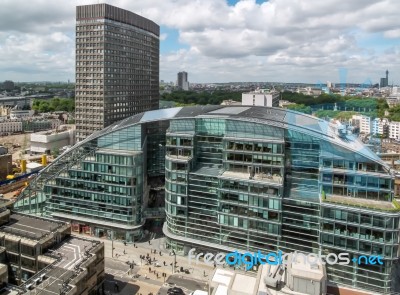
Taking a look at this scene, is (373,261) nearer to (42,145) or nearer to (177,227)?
(177,227)

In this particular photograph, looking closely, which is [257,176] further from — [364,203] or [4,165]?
[4,165]

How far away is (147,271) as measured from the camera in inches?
2502

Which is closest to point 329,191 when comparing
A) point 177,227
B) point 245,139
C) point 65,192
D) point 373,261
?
point 373,261

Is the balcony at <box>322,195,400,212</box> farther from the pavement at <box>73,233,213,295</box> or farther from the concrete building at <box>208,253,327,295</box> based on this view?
the pavement at <box>73,233,213,295</box>

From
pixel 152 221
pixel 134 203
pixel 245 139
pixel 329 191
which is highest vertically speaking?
pixel 245 139

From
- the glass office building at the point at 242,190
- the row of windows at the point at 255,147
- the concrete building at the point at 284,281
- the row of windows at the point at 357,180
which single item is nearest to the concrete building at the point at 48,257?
the concrete building at the point at 284,281

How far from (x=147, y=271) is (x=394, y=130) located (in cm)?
17320

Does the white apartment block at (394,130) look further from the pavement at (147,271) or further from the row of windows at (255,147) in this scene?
the pavement at (147,271)

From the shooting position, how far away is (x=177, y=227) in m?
68.8

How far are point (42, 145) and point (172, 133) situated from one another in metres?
109

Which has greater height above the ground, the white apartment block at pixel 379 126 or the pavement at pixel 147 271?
the white apartment block at pixel 379 126

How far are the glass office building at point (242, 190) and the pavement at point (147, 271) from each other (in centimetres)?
324

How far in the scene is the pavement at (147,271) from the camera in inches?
2298

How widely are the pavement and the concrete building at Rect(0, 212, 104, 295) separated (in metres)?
7.66
